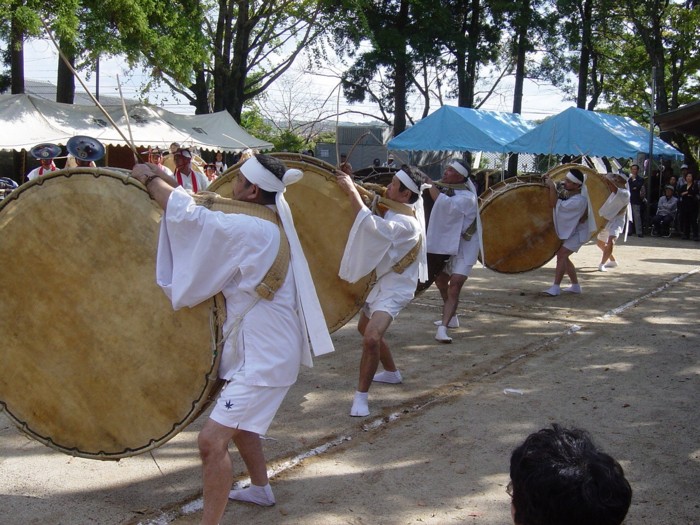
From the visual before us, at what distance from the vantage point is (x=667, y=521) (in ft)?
11.5

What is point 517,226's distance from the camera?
886 centimetres

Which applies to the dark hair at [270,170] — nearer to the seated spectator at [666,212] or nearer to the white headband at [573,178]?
the white headband at [573,178]

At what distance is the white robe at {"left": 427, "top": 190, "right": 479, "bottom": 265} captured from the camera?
699 cm

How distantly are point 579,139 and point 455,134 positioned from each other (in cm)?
301

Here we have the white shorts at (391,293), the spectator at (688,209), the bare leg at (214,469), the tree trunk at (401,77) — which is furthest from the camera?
the tree trunk at (401,77)

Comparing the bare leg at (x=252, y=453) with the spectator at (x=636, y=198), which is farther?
the spectator at (x=636, y=198)

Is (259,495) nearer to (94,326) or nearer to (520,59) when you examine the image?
(94,326)

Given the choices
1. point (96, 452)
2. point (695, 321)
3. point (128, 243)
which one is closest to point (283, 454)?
point (96, 452)

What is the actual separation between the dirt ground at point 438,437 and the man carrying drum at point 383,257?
1.55ft

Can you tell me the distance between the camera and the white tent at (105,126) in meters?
14.4

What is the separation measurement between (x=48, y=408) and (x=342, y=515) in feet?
4.61

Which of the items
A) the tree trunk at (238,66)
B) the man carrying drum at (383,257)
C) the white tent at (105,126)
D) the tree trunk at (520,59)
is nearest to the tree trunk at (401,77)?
the tree trunk at (520,59)

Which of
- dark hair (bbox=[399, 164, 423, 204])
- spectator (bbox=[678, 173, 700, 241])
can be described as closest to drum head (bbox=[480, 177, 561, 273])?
dark hair (bbox=[399, 164, 423, 204])

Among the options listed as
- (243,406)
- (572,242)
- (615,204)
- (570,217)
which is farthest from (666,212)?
(243,406)
